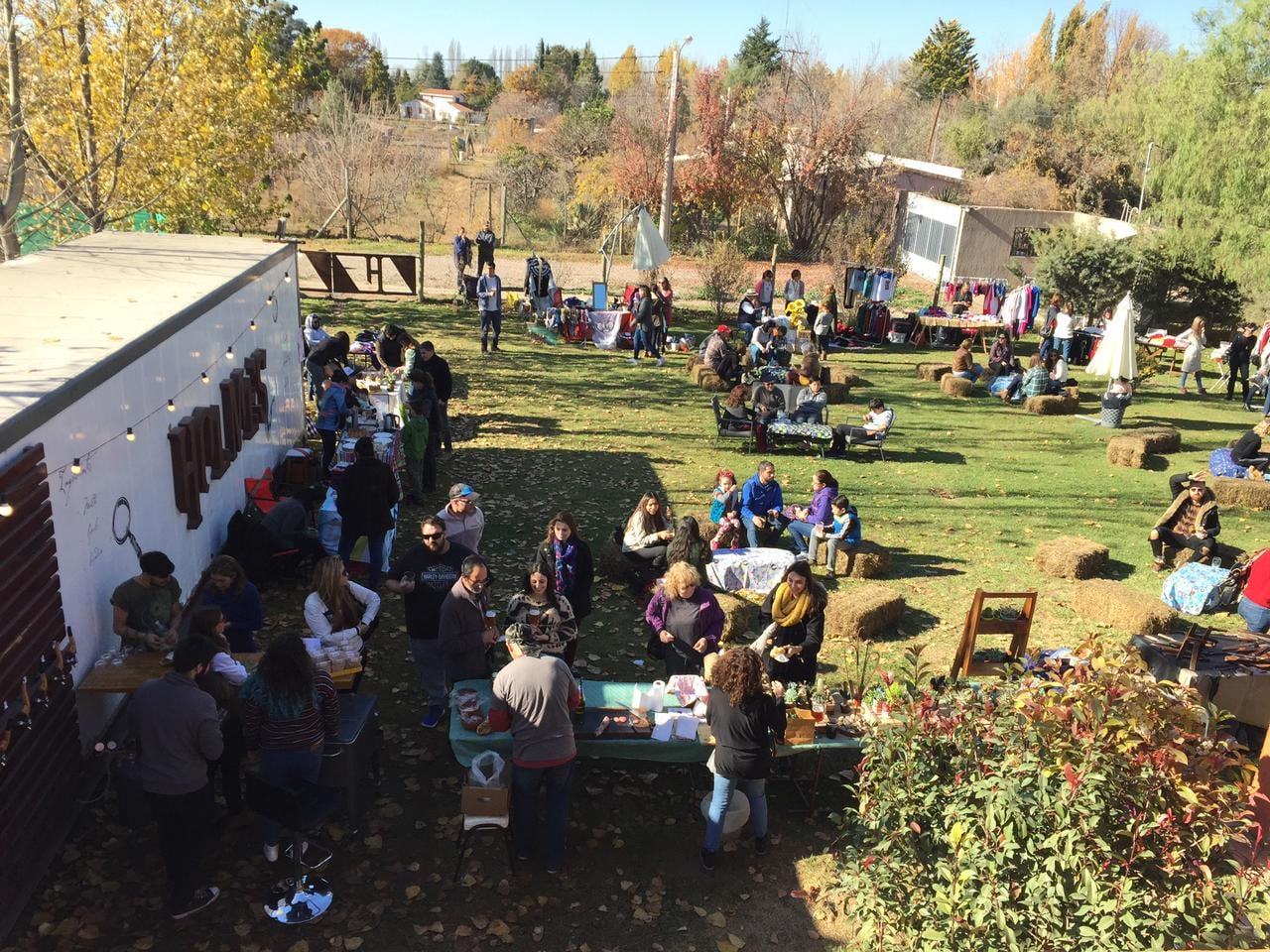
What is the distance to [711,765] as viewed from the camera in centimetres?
605

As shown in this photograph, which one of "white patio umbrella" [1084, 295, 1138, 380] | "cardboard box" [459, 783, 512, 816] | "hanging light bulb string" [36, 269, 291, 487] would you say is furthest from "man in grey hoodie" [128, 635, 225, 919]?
"white patio umbrella" [1084, 295, 1138, 380]

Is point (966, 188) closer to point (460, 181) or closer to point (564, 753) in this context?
point (460, 181)

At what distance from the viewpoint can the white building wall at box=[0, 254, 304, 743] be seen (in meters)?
6.12

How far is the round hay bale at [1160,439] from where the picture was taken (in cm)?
1578

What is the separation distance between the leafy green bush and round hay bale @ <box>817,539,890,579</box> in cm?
549

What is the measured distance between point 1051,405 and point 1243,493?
17.3 ft

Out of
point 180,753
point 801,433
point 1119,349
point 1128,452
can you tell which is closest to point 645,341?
point 801,433

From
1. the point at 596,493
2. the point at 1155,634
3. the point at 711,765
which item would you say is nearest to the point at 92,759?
the point at 711,765

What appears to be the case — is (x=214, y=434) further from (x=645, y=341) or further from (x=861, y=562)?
(x=645, y=341)

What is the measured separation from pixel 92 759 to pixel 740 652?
177 inches

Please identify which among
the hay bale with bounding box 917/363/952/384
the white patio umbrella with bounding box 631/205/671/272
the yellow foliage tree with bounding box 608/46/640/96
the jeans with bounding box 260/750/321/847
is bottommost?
the jeans with bounding box 260/750/321/847

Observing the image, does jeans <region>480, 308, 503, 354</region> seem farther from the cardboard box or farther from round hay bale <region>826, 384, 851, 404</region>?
the cardboard box

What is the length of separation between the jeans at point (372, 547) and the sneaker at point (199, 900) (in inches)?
163

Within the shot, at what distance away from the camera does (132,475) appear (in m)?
7.25
